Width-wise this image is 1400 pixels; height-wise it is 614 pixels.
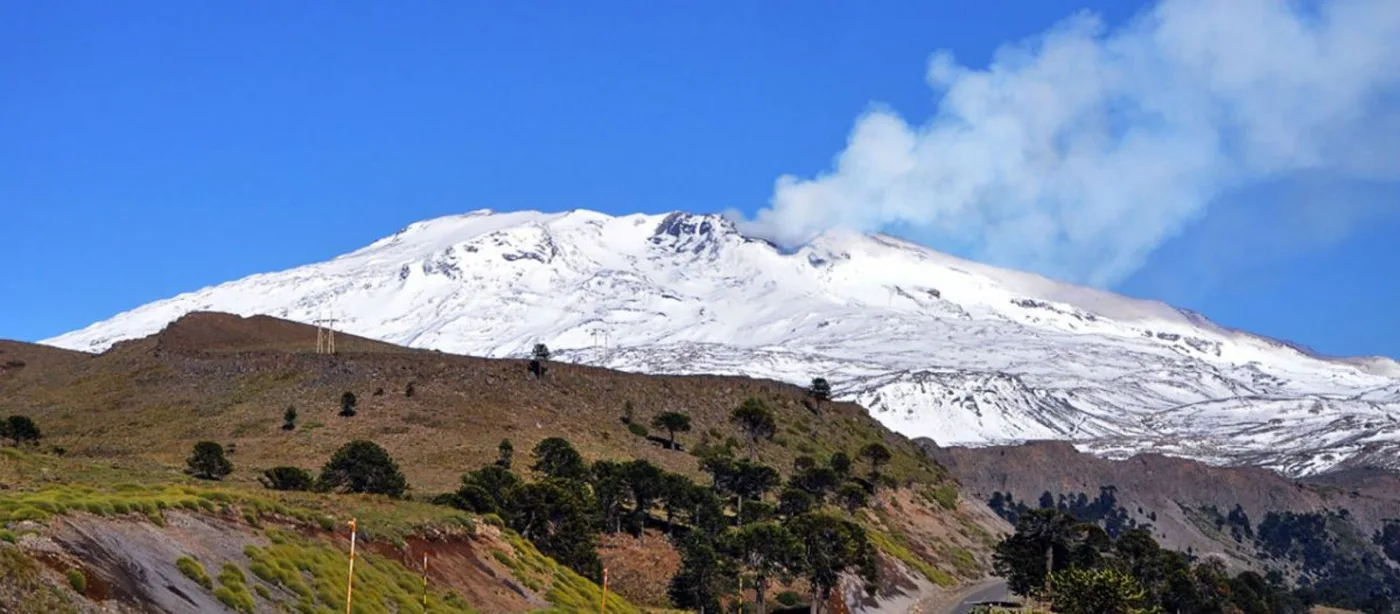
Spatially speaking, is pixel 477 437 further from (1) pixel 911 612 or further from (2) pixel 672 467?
(1) pixel 911 612

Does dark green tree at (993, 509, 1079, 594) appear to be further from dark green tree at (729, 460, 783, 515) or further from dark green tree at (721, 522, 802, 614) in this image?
dark green tree at (721, 522, 802, 614)

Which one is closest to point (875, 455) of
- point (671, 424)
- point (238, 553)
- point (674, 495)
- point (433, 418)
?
point (671, 424)

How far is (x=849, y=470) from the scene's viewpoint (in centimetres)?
13500

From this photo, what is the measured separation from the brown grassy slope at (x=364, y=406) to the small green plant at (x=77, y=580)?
54.1 m

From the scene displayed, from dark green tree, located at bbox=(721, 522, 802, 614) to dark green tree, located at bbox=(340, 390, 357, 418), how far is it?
1609 inches

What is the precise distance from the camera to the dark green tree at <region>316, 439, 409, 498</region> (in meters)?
77.9

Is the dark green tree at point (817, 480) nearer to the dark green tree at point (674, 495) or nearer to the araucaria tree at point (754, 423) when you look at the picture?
the araucaria tree at point (754, 423)

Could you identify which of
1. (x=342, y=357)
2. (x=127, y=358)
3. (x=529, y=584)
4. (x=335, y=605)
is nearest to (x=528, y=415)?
(x=342, y=357)

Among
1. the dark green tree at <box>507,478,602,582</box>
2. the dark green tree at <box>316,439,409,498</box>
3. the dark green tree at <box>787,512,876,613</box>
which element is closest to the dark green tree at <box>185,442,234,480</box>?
the dark green tree at <box>316,439,409,498</box>

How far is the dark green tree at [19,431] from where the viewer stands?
89.2 meters

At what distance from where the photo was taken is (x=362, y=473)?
262 ft

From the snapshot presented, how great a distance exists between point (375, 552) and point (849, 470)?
9092 cm

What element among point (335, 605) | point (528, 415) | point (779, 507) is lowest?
point (335, 605)

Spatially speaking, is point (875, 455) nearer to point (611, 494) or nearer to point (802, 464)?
point (802, 464)
